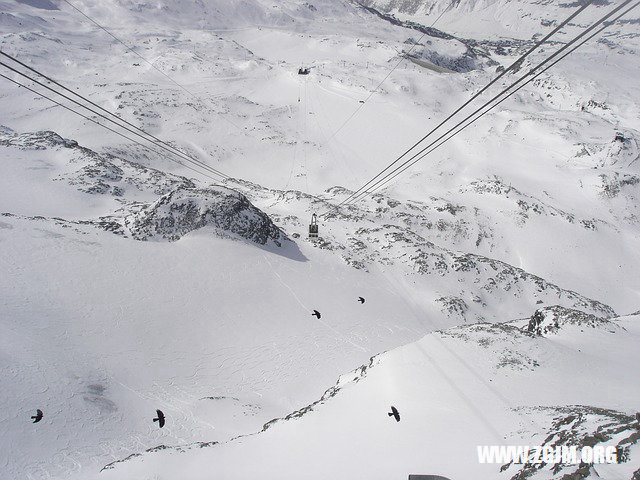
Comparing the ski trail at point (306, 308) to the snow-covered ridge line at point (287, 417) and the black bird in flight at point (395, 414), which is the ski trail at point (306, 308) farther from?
the black bird in flight at point (395, 414)

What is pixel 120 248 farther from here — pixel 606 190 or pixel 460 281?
pixel 606 190

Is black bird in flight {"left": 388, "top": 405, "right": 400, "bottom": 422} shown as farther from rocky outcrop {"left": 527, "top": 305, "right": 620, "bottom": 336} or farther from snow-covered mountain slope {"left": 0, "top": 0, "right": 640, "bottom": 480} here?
rocky outcrop {"left": 527, "top": 305, "right": 620, "bottom": 336}

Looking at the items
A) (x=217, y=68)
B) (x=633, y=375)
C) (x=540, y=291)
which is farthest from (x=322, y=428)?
(x=217, y=68)

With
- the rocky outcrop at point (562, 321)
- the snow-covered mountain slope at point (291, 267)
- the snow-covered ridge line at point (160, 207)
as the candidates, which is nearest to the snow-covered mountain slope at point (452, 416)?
the snow-covered mountain slope at point (291, 267)

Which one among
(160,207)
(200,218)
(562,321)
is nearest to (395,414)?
(562,321)

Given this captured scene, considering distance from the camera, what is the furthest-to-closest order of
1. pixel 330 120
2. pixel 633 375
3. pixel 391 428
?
pixel 330 120 < pixel 633 375 < pixel 391 428
